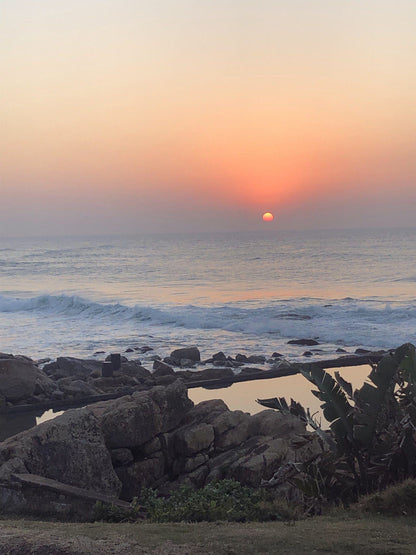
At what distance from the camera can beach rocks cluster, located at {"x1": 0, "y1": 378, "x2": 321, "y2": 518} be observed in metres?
12.0

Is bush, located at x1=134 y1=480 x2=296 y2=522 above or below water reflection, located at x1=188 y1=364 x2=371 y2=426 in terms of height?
above

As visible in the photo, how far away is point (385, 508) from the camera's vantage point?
368 inches

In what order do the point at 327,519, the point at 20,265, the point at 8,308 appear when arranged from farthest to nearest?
1. the point at 20,265
2. the point at 8,308
3. the point at 327,519

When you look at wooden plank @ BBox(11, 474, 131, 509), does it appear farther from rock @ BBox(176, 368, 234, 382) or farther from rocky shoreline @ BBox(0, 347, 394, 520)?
rock @ BBox(176, 368, 234, 382)

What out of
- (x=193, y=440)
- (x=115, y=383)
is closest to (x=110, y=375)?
(x=115, y=383)

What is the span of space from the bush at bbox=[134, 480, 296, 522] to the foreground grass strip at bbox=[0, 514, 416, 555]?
2.55 ft

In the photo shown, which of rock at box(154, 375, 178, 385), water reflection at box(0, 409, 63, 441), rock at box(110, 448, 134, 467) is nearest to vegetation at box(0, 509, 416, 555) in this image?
rock at box(110, 448, 134, 467)

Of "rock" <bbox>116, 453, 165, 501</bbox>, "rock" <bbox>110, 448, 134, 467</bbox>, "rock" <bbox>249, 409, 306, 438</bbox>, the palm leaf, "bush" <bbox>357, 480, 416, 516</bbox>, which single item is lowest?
"rock" <bbox>116, 453, 165, 501</bbox>

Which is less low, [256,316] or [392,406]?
[392,406]

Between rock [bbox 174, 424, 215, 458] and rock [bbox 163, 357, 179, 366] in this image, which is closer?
rock [bbox 174, 424, 215, 458]

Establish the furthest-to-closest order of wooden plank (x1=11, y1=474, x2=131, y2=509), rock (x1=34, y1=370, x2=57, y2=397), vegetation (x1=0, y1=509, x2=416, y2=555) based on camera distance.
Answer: rock (x1=34, y1=370, x2=57, y2=397), wooden plank (x1=11, y1=474, x2=131, y2=509), vegetation (x1=0, y1=509, x2=416, y2=555)

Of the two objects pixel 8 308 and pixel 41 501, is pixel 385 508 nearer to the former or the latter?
pixel 41 501

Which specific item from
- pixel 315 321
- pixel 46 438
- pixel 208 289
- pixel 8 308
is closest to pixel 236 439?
pixel 46 438

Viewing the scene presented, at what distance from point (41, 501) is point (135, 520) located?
219 cm
